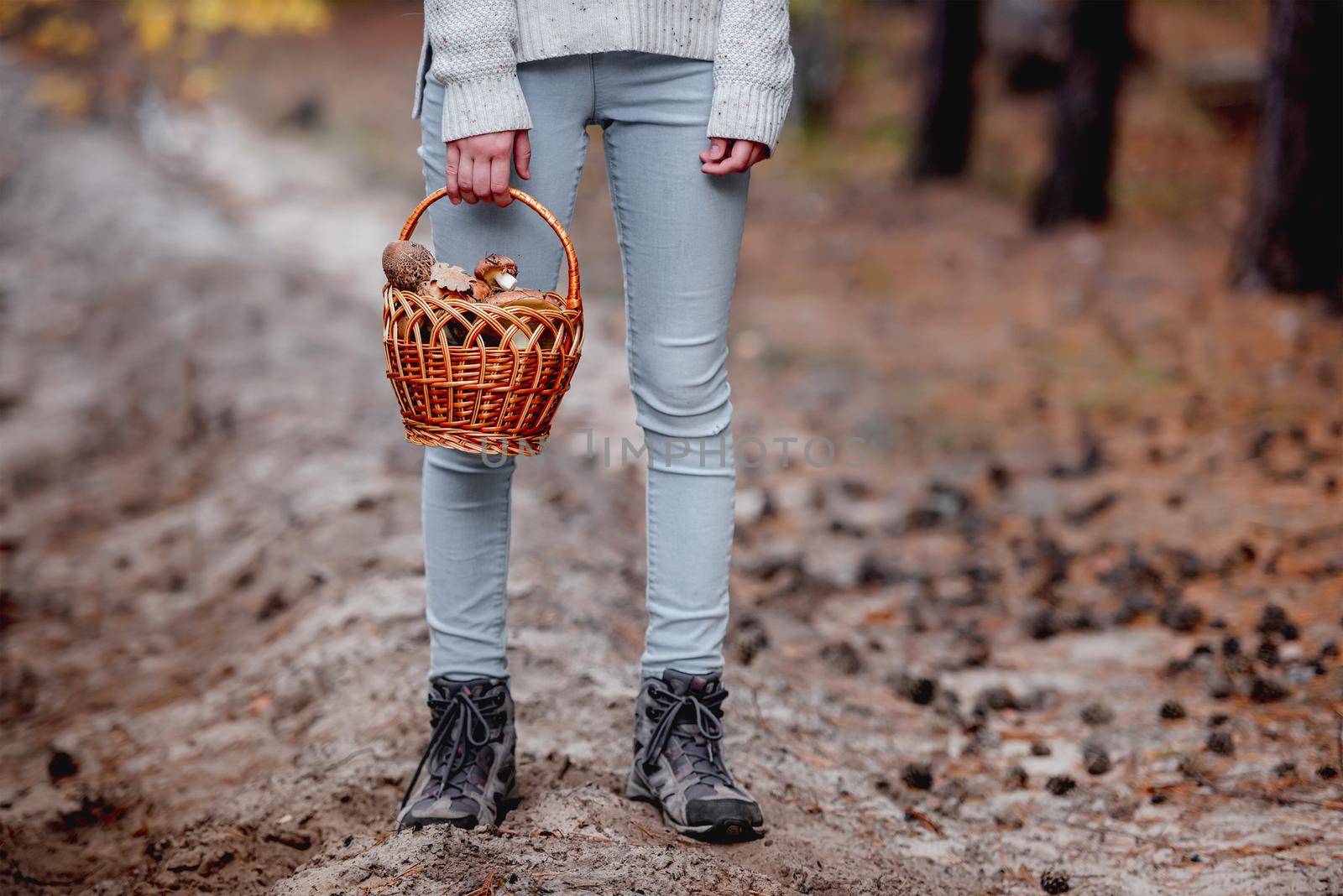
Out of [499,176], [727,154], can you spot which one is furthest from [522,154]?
[727,154]

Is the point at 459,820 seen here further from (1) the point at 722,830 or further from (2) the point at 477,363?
(2) the point at 477,363

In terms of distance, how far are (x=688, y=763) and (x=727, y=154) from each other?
106 centimetres

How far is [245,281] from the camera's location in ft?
20.1

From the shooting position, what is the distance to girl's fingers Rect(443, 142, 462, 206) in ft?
6.06

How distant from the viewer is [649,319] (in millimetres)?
2008

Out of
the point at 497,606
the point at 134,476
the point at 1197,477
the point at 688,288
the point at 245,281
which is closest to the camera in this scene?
the point at 688,288

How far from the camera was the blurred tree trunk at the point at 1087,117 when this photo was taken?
731cm

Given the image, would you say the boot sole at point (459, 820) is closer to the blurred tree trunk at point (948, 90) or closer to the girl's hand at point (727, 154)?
the girl's hand at point (727, 154)

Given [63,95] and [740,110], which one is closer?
[740,110]

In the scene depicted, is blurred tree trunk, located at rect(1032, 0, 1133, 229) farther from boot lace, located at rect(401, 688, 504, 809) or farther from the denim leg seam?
boot lace, located at rect(401, 688, 504, 809)

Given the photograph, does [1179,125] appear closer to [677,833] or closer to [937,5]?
[937,5]

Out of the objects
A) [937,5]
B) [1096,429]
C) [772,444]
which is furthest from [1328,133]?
[937,5]

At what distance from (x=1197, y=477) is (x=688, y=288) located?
2.92 metres

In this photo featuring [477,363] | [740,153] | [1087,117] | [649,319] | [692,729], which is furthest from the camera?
[1087,117]
